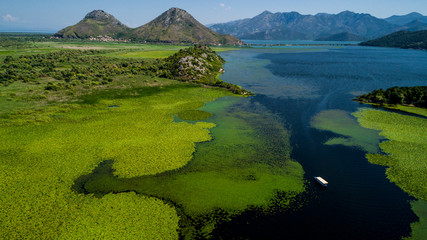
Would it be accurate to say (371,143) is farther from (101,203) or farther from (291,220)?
(101,203)

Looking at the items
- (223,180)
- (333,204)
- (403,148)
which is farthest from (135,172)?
(403,148)

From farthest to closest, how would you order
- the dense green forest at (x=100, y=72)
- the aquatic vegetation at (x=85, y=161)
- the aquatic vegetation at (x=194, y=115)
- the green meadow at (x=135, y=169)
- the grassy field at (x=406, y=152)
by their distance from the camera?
the dense green forest at (x=100, y=72) < the aquatic vegetation at (x=194, y=115) < the grassy field at (x=406, y=152) < the green meadow at (x=135, y=169) < the aquatic vegetation at (x=85, y=161)

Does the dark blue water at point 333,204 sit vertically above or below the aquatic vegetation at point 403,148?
below

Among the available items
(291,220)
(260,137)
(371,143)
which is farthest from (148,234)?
(371,143)

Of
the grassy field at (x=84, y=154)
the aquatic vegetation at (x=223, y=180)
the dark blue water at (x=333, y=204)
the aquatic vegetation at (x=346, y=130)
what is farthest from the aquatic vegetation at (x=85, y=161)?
the aquatic vegetation at (x=346, y=130)

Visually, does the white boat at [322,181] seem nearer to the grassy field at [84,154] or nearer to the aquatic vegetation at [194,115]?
the grassy field at [84,154]

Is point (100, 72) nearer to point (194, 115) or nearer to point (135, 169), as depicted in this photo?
point (194, 115)

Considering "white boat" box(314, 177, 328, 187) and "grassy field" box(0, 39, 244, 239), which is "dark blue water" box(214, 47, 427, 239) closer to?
"white boat" box(314, 177, 328, 187)
